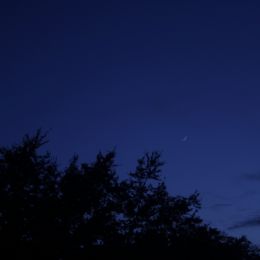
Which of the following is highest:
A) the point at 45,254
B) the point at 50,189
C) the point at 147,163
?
the point at 147,163

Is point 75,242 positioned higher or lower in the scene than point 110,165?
lower

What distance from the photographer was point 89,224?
2266cm

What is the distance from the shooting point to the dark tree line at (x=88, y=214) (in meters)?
20.6

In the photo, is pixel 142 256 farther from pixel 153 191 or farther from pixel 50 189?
pixel 50 189

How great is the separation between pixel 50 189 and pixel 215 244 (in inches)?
591

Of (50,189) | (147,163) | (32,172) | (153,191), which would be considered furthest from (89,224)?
(147,163)

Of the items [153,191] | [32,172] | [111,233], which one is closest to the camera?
[32,172]

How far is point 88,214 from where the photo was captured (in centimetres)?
2358

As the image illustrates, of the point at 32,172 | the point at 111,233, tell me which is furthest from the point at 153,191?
the point at 32,172

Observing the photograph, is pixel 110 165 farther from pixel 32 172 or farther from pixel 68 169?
pixel 32 172

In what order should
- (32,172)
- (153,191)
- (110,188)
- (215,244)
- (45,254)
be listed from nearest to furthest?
(45,254) → (32,172) → (110,188) → (153,191) → (215,244)

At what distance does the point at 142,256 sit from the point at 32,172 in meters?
9.55

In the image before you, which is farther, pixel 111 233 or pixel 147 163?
pixel 147 163

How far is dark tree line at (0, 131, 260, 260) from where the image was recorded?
810 inches
